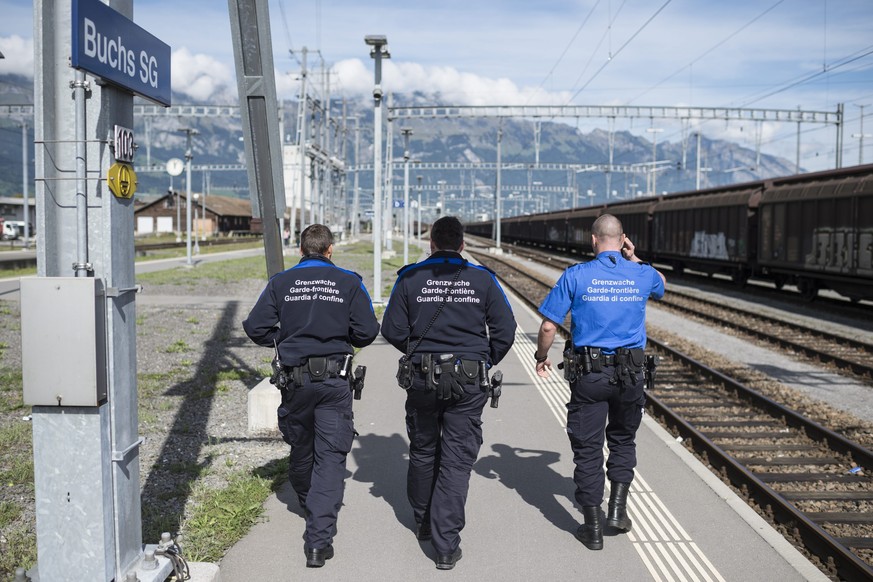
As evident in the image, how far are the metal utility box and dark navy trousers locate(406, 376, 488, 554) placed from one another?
1.91 meters

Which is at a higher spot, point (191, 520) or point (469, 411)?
point (469, 411)

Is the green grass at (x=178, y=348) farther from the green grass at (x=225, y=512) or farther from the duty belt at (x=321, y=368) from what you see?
the duty belt at (x=321, y=368)

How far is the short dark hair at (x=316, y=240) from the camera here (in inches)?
209

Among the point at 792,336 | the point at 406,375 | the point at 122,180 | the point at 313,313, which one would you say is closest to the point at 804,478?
the point at 406,375

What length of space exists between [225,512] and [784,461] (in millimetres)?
4964

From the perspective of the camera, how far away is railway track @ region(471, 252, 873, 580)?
5.43 m

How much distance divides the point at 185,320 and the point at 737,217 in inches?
676

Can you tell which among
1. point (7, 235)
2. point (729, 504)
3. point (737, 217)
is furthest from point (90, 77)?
point (7, 235)

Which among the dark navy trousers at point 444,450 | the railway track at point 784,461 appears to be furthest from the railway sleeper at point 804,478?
the dark navy trousers at point 444,450

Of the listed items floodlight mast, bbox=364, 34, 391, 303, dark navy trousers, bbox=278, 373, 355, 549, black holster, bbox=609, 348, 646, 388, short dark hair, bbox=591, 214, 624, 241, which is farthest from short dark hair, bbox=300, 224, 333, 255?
floodlight mast, bbox=364, 34, 391, 303

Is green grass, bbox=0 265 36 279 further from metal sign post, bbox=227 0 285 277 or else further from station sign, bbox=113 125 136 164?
station sign, bbox=113 125 136 164

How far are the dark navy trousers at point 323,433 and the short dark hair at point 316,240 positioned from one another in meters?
0.86

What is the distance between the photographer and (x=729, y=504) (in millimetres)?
5801

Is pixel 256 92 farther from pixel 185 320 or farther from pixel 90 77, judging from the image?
pixel 185 320
